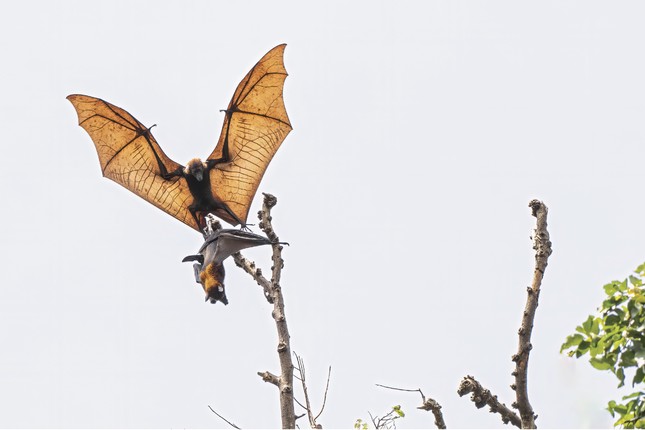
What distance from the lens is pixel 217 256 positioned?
810cm

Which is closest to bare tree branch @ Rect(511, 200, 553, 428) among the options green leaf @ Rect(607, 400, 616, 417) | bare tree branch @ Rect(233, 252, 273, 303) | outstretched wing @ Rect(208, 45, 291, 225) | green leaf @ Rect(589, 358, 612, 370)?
green leaf @ Rect(607, 400, 616, 417)

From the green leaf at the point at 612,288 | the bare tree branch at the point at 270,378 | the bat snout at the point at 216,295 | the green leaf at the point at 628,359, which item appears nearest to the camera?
the green leaf at the point at 628,359

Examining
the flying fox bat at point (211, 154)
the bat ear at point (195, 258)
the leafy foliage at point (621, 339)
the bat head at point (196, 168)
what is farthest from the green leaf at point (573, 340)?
the bat head at point (196, 168)

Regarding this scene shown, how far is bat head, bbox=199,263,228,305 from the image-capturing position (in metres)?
7.91

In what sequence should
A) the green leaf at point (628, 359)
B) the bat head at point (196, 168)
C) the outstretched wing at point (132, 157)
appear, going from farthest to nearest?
the outstretched wing at point (132, 157) < the bat head at point (196, 168) < the green leaf at point (628, 359)

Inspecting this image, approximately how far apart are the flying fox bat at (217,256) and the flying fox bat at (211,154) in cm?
83

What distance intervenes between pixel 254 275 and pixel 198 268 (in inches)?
20.6

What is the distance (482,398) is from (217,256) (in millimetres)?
2727

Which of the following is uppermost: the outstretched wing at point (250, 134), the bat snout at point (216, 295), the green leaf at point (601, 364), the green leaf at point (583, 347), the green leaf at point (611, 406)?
the outstretched wing at point (250, 134)

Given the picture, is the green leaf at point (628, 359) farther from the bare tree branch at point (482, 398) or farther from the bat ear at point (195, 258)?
the bat ear at point (195, 258)

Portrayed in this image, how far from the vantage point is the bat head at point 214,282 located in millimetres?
7906

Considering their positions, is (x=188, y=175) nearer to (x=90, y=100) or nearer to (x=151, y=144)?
(x=151, y=144)

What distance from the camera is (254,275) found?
829 centimetres

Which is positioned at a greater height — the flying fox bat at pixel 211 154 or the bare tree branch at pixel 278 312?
the flying fox bat at pixel 211 154
